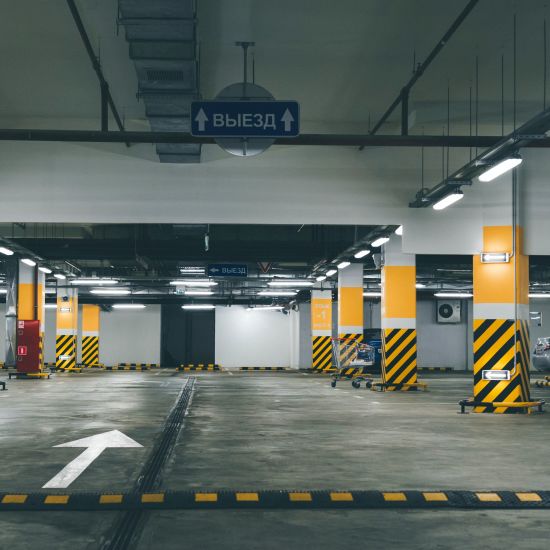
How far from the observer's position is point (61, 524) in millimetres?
5609

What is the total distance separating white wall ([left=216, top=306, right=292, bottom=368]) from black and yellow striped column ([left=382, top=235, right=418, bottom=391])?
950 inches

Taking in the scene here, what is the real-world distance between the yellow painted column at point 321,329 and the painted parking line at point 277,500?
90.7ft

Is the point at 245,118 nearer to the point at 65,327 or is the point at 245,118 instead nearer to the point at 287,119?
the point at 287,119

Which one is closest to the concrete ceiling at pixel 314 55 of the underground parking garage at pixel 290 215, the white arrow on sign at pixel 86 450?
the underground parking garage at pixel 290 215

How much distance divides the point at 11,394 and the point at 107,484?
13.6 metres

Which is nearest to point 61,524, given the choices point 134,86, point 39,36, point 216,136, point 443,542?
point 443,542

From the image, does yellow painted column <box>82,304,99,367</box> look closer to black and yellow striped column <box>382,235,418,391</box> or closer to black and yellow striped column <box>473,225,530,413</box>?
black and yellow striped column <box>382,235,418,391</box>

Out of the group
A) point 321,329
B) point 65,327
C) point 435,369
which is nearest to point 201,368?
point 65,327

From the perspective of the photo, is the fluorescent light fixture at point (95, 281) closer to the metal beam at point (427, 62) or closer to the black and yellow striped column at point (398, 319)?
the black and yellow striped column at point (398, 319)

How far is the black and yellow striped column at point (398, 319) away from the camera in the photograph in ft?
67.5

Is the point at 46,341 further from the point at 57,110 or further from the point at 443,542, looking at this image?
the point at 443,542

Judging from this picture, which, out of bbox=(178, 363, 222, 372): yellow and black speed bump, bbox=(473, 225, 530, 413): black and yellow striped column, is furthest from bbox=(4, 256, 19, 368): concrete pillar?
bbox=(473, 225, 530, 413): black and yellow striped column

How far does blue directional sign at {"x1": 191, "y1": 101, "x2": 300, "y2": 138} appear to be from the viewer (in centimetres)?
867

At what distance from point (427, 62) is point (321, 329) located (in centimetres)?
2447
